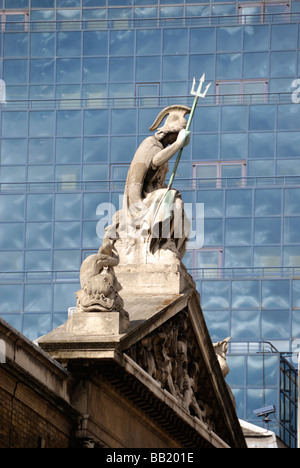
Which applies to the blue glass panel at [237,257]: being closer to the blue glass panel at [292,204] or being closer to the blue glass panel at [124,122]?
the blue glass panel at [292,204]

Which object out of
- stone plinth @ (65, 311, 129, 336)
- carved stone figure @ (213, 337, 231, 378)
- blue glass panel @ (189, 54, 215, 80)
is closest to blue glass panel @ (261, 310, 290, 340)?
blue glass panel @ (189, 54, 215, 80)

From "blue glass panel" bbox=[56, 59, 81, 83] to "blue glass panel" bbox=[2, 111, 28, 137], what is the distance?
316cm

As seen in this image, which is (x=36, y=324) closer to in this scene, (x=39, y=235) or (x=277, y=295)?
(x=39, y=235)

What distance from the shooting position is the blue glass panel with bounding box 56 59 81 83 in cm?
8250

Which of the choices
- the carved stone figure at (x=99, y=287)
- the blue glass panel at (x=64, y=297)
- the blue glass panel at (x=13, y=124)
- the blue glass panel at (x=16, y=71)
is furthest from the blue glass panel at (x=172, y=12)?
the carved stone figure at (x=99, y=287)

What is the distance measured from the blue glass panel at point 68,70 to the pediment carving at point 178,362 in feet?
147

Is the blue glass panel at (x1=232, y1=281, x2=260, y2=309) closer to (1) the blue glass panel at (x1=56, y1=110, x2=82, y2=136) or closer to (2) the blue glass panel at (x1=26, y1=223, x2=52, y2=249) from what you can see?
(2) the blue glass panel at (x1=26, y1=223, x2=52, y2=249)

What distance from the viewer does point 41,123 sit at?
80812mm

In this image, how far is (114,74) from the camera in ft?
269

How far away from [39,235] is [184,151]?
807cm

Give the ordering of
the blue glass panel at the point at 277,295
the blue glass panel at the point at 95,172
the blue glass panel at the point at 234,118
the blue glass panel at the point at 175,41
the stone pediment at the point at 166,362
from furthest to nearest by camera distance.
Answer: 1. the blue glass panel at the point at 175,41
2. the blue glass panel at the point at 95,172
3. the blue glass panel at the point at 234,118
4. the blue glass panel at the point at 277,295
5. the stone pediment at the point at 166,362

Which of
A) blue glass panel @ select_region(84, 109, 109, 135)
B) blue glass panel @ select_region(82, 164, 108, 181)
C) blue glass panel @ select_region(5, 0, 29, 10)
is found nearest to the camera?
blue glass panel @ select_region(82, 164, 108, 181)

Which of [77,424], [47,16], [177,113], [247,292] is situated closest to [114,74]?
[47,16]

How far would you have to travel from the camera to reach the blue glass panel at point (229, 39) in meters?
80.9
